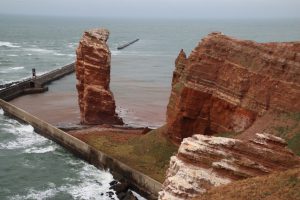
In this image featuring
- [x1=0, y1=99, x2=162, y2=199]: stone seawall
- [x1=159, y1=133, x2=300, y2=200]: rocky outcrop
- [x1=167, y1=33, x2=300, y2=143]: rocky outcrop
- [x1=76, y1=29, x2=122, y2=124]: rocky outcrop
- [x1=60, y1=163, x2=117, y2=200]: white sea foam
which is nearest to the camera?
[x1=159, y1=133, x2=300, y2=200]: rocky outcrop

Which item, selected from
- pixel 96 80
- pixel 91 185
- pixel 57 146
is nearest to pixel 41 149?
pixel 57 146

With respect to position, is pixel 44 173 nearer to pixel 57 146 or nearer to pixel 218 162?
pixel 57 146

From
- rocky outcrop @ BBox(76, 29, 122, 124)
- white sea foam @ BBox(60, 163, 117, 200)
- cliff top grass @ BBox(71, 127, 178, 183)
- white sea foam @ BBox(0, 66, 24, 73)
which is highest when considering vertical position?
rocky outcrop @ BBox(76, 29, 122, 124)

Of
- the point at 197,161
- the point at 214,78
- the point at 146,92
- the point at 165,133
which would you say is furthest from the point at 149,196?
the point at 146,92

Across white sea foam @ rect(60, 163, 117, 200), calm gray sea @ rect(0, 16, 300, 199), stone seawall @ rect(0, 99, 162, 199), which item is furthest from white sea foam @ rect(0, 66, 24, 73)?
white sea foam @ rect(60, 163, 117, 200)

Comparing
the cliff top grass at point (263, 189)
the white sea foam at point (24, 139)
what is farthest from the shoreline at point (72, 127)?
the cliff top grass at point (263, 189)

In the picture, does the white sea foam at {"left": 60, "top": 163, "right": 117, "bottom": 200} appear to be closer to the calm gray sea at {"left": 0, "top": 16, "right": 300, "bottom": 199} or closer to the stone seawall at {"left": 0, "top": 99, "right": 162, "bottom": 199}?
the calm gray sea at {"left": 0, "top": 16, "right": 300, "bottom": 199}
